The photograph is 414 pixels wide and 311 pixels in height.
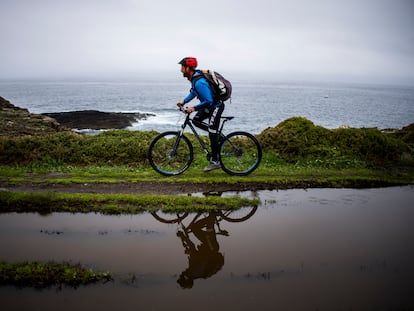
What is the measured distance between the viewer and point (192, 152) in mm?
10422

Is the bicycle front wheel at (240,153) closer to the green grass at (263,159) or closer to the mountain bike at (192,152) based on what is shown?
the mountain bike at (192,152)

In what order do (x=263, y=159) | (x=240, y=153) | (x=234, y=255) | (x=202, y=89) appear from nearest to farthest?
(x=234, y=255) → (x=202, y=89) → (x=240, y=153) → (x=263, y=159)

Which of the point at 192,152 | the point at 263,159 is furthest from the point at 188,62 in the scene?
the point at 263,159

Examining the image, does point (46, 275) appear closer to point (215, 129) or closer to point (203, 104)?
point (203, 104)

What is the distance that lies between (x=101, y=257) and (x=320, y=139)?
10584mm

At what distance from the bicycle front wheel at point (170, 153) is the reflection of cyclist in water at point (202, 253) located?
11.1 feet

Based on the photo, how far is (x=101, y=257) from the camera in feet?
18.2

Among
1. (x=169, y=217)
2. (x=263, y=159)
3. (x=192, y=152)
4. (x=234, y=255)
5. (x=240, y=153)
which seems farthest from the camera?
(x=263, y=159)

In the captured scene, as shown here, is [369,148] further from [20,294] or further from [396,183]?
[20,294]

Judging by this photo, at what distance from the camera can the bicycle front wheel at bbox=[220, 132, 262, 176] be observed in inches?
412

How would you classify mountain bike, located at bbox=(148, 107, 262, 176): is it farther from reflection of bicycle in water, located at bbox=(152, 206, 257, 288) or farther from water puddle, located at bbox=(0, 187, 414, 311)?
reflection of bicycle in water, located at bbox=(152, 206, 257, 288)

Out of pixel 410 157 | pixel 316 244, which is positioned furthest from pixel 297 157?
pixel 316 244

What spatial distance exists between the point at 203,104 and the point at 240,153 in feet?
7.50

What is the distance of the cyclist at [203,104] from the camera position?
9.16 m
